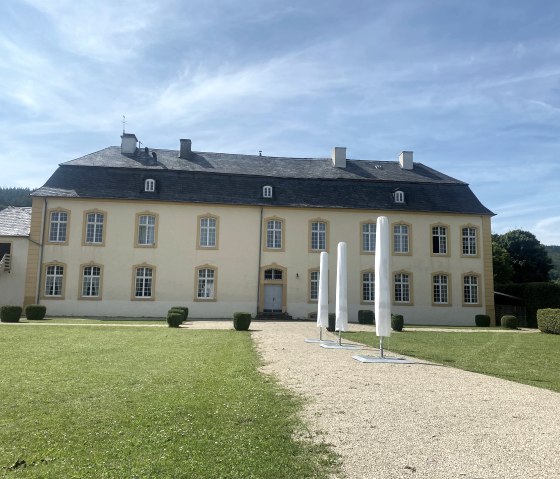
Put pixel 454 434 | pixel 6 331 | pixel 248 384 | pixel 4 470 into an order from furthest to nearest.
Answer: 1. pixel 6 331
2. pixel 248 384
3. pixel 454 434
4. pixel 4 470

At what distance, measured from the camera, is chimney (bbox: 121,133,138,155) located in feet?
103

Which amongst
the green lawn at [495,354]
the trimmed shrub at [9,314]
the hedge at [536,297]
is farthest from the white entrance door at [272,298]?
the hedge at [536,297]

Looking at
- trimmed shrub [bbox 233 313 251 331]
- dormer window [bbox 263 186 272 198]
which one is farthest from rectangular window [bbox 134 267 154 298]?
trimmed shrub [bbox 233 313 251 331]

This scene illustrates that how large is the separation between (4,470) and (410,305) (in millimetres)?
27417

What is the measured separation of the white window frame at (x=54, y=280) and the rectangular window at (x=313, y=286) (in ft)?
46.1

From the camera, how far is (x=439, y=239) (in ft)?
100

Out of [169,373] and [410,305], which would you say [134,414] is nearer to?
[169,373]

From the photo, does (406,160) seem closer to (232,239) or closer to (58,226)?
(232,239)

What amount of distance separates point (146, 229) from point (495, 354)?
20916mm

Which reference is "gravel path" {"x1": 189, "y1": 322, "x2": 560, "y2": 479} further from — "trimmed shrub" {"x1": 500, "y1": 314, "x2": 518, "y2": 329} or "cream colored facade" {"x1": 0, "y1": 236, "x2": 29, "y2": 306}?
"cream colored facade" {"x1": 0, "y1": 236, "x2": 29, "y2": 306}

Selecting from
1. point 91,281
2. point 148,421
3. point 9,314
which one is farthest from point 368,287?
point 148,421

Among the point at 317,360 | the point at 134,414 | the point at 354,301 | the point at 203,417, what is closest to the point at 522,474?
the point at 203,417

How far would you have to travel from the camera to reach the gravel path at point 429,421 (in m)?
4.47

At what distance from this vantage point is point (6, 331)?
15773 mm
